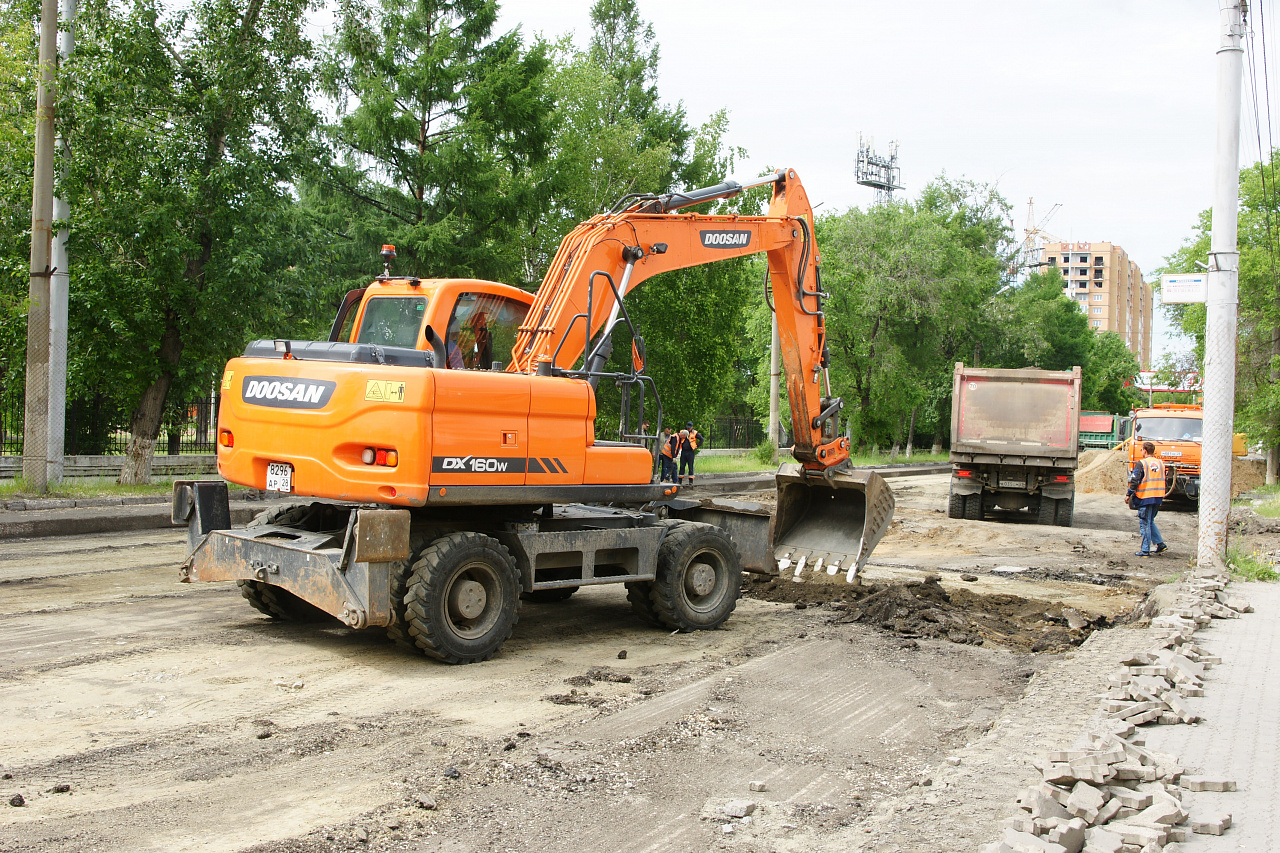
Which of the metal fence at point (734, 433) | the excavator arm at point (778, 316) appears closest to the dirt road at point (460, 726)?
the excavator arm at point (778, 316)

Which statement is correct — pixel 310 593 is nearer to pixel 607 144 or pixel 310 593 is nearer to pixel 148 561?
pixel 148 561

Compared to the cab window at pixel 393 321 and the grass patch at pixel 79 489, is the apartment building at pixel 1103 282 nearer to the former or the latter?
the grass patch at pixel 79 489

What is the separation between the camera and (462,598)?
276 inches

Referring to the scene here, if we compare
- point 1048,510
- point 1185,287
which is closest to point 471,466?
point 1185,287

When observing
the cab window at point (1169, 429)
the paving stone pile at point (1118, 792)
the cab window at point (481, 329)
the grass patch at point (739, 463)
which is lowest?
the grass patch at point (739, 463)

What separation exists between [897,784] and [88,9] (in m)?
18.4

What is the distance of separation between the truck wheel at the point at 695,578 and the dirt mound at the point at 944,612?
45.7 inches

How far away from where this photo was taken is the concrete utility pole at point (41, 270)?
15766mm

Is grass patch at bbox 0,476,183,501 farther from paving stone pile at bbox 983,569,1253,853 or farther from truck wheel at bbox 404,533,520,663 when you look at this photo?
paving stone pile at bbox 983,569,1253,853

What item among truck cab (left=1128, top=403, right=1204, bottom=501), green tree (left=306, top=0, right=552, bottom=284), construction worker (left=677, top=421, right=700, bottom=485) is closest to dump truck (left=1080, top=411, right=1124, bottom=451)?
truck cab (left=1128, top=403, right=1204, bottom=501)

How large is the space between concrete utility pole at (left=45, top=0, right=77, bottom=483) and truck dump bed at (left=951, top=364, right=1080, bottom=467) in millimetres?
16078

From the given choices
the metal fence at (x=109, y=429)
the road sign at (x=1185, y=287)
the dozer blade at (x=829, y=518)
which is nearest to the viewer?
the dozer blade at (x=829, y=518)

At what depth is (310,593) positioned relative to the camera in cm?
682

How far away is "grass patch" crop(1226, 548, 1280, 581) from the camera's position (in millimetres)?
11102
